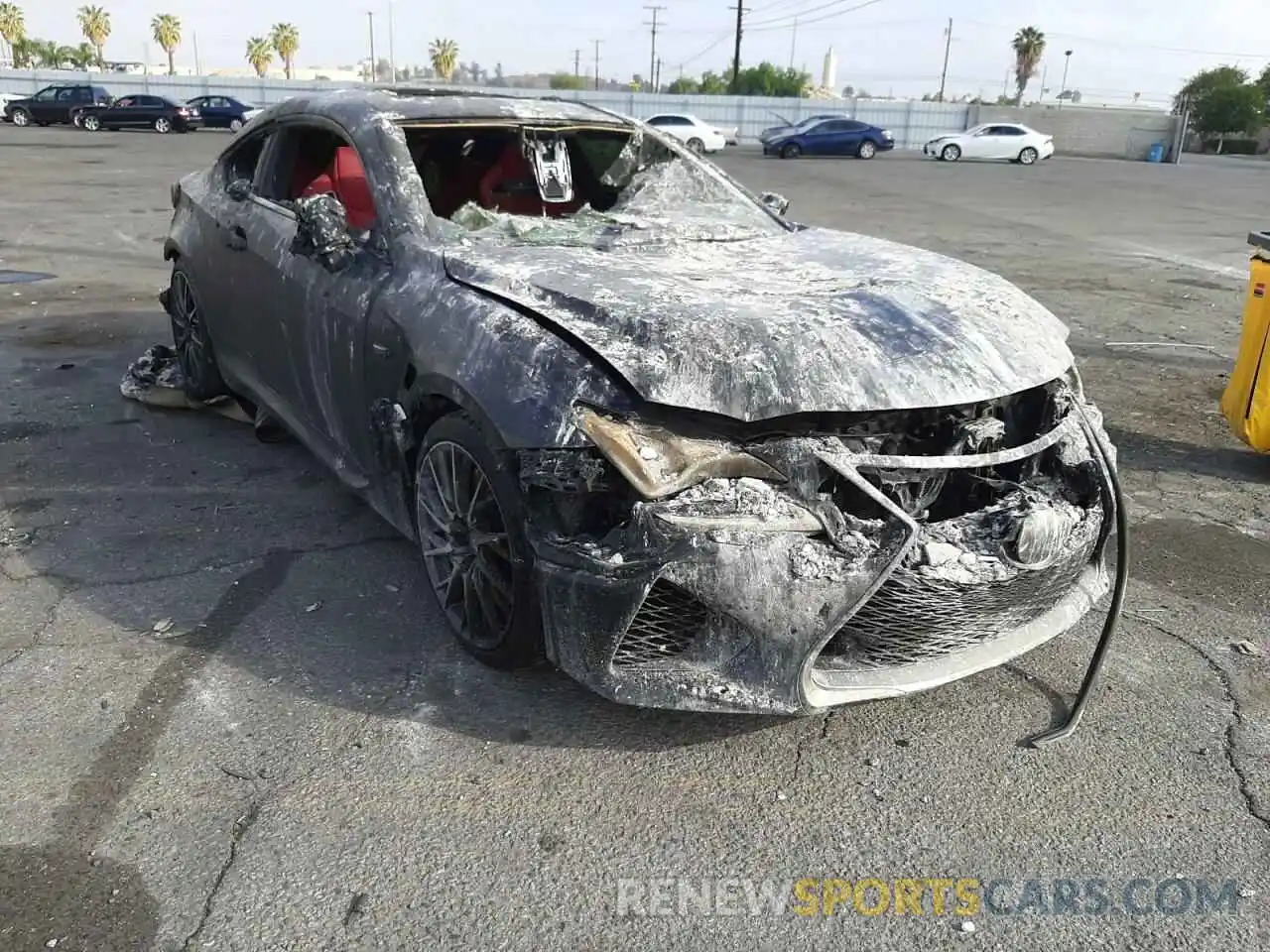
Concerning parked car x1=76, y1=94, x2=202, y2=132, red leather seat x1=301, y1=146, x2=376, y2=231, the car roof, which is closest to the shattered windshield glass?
the car roof

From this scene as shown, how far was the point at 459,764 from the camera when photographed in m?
2.72

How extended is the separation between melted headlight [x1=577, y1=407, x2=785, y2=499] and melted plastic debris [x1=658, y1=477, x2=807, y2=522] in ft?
A: 0.10

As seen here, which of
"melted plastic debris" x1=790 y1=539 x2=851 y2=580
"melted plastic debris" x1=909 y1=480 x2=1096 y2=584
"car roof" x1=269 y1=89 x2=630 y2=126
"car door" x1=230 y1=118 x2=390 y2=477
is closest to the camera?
"melted plastic debris" x1=790 y1=539 x2=851 y2=580

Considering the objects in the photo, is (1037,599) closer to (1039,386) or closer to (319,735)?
(1039,386)

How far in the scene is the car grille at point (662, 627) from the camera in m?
2.48

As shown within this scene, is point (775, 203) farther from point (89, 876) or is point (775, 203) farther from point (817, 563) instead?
point (89, 876)

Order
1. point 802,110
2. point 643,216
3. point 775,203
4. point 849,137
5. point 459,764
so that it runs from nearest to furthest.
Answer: point 459,764 < point 643,216 < point 775,203 < point 849,137 < point 802,110

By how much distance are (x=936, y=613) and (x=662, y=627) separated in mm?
691

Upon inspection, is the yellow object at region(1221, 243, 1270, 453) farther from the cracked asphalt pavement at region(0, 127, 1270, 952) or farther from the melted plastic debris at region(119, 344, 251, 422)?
the melted plastic debris at region(119, 344, 251, 422)

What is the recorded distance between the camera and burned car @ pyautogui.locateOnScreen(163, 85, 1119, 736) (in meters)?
2.47

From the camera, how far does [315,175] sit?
4461mm

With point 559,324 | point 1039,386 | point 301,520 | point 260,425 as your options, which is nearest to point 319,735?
point 559,324

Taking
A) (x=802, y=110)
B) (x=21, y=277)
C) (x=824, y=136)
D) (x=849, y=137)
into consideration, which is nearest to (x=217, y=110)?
(x=824, y=136)

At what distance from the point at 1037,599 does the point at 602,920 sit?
1.44 metres
